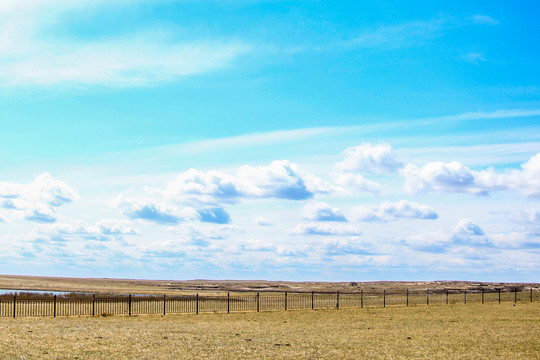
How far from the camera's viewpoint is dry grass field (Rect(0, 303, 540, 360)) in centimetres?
2007

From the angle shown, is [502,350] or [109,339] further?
[109,339]

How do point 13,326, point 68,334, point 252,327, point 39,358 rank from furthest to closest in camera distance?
point 252,327, point 13,326, point 68,334, point 39,358

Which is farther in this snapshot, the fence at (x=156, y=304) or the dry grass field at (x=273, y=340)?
the fence at (x=156, y=304)

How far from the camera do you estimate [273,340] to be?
961 inches

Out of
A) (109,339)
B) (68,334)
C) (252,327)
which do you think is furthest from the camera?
(252,327)

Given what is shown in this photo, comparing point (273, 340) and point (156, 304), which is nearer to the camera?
point (273, 340)

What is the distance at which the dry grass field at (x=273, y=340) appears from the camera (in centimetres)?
2007

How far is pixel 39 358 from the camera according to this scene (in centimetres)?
1852

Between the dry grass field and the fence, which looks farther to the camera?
the fence

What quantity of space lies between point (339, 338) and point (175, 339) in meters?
7.24

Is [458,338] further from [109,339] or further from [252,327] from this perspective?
[109,339]

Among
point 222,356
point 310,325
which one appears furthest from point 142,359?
point 310,325

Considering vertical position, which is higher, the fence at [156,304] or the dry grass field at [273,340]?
the dry grass field at [273,340]

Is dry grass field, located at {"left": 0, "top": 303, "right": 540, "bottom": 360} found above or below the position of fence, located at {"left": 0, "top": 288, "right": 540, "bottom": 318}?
above
